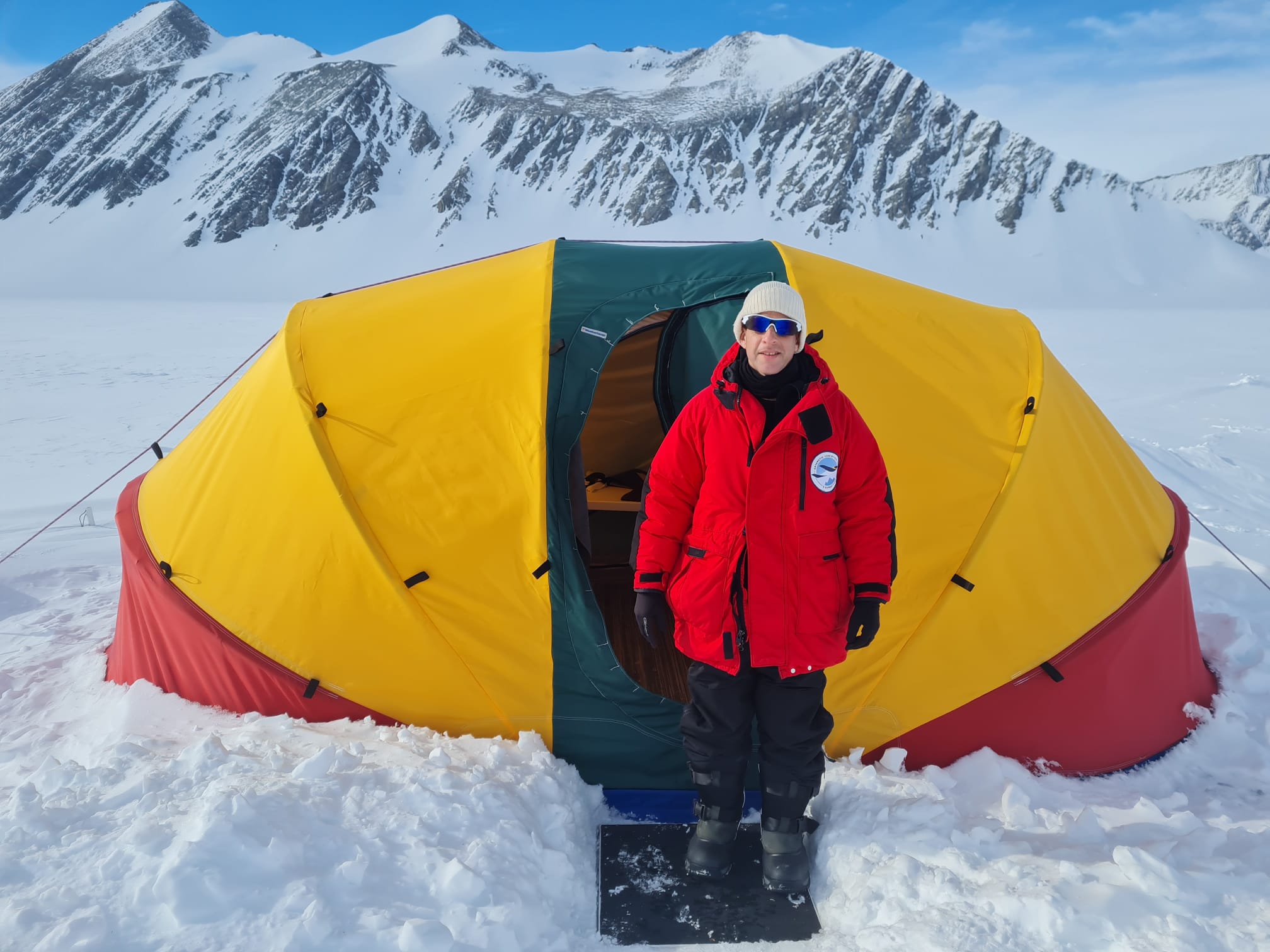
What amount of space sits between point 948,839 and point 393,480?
2336mm

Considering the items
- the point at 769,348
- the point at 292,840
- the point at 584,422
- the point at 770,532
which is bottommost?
the point at 292,840

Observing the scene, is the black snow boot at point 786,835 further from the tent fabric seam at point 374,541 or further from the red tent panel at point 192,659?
the red tent panel at point 192,659

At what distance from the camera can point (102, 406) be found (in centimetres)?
1166

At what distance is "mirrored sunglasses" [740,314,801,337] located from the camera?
7.23 ft

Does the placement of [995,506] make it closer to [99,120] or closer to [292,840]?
[292,840]

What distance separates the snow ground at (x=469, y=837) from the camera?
2.01 meters

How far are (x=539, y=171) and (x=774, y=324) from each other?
8602cm

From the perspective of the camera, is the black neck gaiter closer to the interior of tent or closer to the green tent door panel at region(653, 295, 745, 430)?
the green tent door panel at region(653, 295, 745, 430)

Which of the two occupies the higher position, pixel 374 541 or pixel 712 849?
pixel 374 541

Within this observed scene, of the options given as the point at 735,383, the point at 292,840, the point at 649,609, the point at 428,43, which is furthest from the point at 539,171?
the point at 292,840

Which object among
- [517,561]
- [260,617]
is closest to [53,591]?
[260,617]

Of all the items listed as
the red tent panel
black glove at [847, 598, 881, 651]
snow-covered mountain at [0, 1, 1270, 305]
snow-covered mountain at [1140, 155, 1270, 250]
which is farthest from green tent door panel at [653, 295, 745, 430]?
snow-covered mountain at [1140, 155, 1270, 250]

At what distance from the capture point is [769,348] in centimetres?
223

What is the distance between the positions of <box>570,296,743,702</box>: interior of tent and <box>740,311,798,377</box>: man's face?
1.27 m
